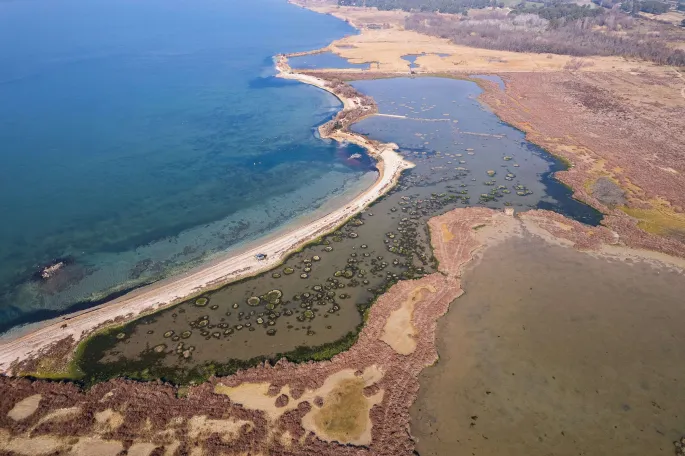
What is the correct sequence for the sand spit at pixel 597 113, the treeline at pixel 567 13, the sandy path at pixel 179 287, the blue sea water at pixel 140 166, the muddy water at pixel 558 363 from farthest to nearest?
the treeline at pixel 567 13, the sand spit at pixel 597 113, the blue sea water at pixel 140 166, the sandy path at pixel 179 287, the muddy water at pixel 558 363

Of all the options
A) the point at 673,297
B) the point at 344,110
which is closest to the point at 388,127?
the point at 344,110

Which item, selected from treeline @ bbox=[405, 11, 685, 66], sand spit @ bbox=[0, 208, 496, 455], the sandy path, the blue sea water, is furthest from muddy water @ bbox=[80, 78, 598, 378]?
treeline @ bbox=[405, 11, 685, 66]

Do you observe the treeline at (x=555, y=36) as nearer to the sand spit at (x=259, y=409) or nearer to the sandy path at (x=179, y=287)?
the sandy path at (x=179, y=287)

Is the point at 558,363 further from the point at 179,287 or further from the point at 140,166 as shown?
the point at 140,166

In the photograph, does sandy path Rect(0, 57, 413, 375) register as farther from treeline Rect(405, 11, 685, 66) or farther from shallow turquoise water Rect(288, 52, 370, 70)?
treeline Rect(405, 11, 685, 66)

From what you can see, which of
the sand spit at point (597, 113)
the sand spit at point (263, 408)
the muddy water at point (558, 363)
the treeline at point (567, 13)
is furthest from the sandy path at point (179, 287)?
the treeline at point (567, 13)

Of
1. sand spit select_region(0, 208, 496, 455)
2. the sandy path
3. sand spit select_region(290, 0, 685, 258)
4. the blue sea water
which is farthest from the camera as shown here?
sand spit select_region(290, 0, 685, 258)

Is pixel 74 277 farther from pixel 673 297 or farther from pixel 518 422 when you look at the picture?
pixel 673 297
